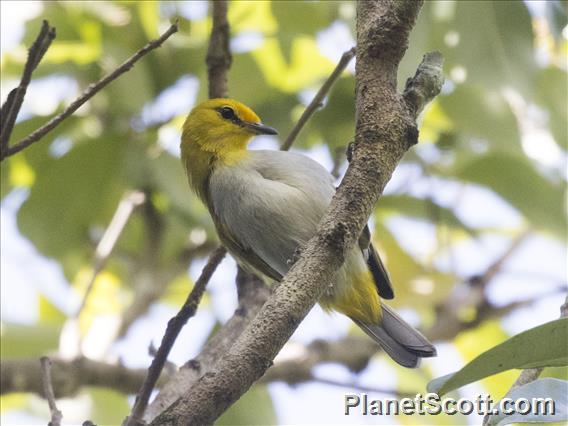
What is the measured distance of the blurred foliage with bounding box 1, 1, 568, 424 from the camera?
4785 millimetres

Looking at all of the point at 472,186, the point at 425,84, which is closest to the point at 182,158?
the point at 472,186

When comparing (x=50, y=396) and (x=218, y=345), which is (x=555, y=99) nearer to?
(x=218, y=345)

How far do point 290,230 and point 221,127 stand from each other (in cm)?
99

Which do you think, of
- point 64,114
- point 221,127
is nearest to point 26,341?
point 221,127

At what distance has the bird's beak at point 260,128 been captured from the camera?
15.5 ft

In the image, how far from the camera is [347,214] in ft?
6.84

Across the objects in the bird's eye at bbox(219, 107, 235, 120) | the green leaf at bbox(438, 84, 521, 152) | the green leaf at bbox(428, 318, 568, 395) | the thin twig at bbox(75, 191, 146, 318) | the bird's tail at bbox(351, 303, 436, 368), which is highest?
the green leaf at bbox(438, 84, 521, 152)

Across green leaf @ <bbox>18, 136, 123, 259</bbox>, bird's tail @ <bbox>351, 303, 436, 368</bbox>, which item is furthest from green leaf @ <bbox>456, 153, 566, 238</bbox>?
green leaf @ <bbox>18, 136, 123, 259</bbox>

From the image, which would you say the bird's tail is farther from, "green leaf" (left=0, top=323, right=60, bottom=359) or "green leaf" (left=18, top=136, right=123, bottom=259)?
"green leaf" (left=0, top=323, right=60, bottom=359)

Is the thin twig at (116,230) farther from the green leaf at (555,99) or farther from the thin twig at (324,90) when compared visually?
the green leaf at (555,99)

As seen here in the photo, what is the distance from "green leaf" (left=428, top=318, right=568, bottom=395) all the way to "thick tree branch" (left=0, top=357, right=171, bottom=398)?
234 centimetres

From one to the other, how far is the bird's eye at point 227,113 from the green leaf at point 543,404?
295 cm

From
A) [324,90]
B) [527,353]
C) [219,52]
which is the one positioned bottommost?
[527,353]

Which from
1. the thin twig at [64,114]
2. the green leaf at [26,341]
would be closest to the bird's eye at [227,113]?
the green leaf at [26,341]
